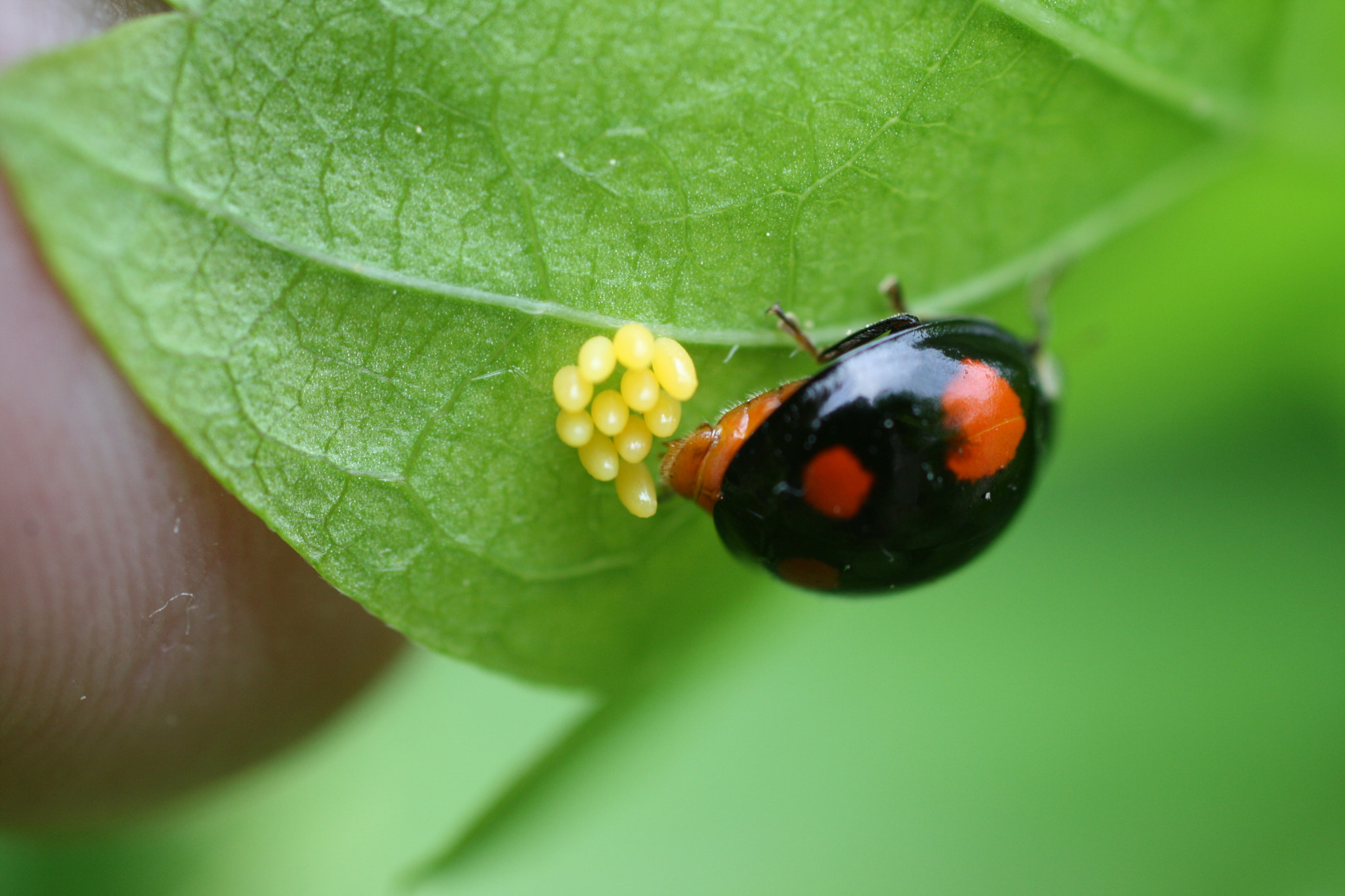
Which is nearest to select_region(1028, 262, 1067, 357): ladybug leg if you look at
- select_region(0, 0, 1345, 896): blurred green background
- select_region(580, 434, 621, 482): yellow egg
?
select_region(0, 0, 1345, 896): blurred green background

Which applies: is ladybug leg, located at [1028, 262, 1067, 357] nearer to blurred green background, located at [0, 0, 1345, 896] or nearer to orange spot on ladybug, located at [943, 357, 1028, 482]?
blurred green background, located at [0, 0, 1345, 896]

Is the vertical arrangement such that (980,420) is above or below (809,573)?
above

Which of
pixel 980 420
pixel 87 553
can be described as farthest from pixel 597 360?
pixel 87 553

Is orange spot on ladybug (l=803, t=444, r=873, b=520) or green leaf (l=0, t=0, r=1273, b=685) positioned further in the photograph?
orange spot on ladybug (l=803, t=444, r=873, b=520)

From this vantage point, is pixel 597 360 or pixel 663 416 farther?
pixel 663 416

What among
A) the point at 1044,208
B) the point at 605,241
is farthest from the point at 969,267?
the point at 605,241

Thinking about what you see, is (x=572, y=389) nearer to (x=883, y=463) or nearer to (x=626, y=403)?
(x=626, y=403)
